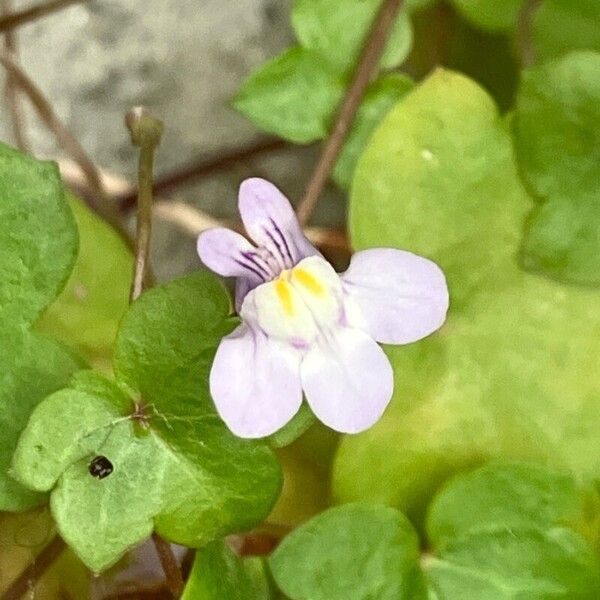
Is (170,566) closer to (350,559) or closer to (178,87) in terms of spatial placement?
(350,559)

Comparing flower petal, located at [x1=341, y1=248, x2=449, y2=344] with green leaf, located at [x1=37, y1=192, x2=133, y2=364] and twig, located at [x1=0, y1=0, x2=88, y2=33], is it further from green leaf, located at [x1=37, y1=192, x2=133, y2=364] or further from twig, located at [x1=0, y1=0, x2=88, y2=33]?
twig, located at [x1=0, y1=0, x2=88, y2=33]

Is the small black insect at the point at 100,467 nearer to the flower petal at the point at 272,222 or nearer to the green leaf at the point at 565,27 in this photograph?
the flower petal at the point at 272,222

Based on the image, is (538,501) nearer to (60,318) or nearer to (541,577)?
(541,577)

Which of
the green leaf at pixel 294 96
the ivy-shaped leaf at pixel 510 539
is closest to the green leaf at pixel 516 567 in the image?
the ivy-shaped leaf at pixel 510 539

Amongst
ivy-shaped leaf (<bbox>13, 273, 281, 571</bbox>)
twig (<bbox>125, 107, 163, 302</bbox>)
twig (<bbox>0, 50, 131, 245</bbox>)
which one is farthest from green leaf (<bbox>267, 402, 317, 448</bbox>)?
twig (<bbox>0, 50, 131, 245</bbox>)

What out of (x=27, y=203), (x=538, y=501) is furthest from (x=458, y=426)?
(x=27, y=203)

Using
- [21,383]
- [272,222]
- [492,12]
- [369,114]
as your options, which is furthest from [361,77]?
[21,383]
